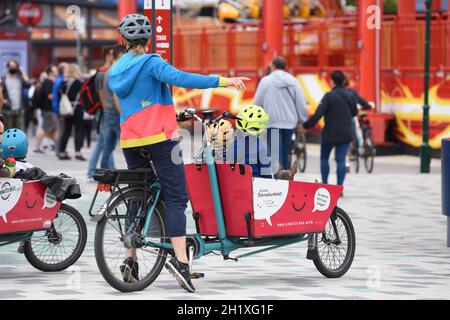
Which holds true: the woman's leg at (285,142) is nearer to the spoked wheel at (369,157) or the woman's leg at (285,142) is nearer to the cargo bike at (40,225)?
the spoked wheel at (369,157)

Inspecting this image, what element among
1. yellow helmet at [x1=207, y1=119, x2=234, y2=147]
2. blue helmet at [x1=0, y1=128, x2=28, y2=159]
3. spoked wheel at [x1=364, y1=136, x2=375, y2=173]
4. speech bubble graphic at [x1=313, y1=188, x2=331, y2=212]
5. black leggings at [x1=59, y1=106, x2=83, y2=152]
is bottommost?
spoked wheel at [x1=364, y1=136, x2=375, y2=173]

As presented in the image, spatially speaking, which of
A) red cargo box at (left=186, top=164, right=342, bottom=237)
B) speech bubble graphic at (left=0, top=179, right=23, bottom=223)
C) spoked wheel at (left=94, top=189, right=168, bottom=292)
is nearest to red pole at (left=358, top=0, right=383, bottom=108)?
red cargo box at (left=186, top=164, right=342, bottom=237)

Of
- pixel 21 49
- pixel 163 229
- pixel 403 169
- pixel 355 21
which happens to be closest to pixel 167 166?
pixel 163 229

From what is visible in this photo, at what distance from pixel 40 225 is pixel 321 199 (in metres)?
2.03

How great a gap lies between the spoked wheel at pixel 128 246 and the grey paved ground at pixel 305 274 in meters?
0.12

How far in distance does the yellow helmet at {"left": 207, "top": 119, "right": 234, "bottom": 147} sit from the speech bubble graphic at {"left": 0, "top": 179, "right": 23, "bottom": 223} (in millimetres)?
1429

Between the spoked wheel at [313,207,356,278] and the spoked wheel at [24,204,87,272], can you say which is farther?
the spoked wheel at [24,204,87,272]

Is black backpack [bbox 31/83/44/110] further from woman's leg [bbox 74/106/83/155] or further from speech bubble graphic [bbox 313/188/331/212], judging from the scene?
speech bubble graphic [bbox 313/188/331/212]

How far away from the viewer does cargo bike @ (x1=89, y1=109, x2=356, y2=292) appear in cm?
888

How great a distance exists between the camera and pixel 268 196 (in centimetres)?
948

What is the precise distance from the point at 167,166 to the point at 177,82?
0.56 m
